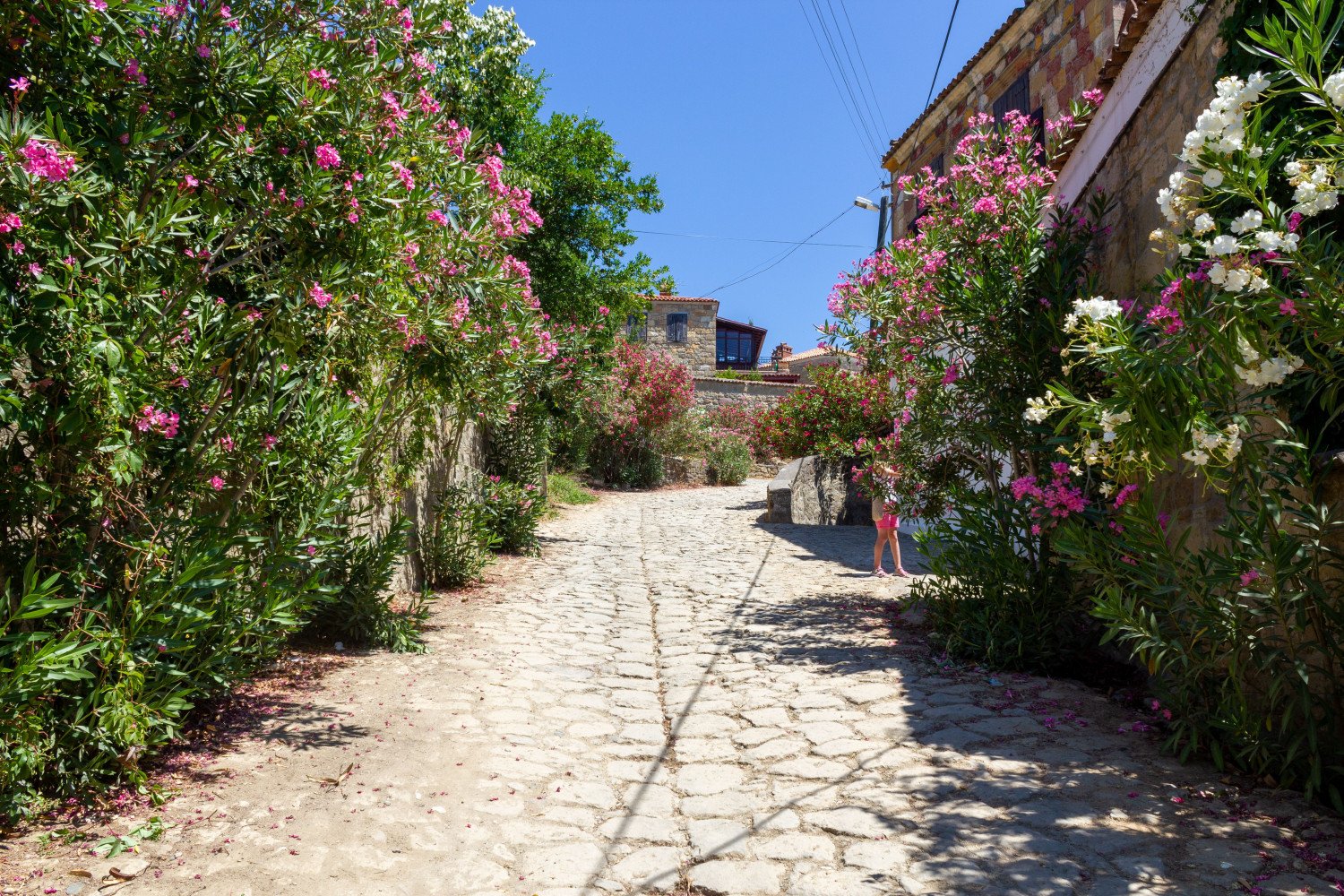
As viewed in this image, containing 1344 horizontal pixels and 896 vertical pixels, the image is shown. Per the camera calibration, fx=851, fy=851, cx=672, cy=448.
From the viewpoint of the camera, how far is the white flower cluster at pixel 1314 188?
2646mm

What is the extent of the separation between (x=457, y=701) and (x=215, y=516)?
74.2 inches

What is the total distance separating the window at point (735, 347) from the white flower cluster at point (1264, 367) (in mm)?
43210

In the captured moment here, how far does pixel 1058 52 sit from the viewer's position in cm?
1091

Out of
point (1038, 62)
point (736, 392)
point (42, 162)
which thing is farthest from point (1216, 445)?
point (736, 392)

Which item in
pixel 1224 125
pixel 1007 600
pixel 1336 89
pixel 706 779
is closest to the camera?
pixel 1336 89

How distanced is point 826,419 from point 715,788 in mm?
11247

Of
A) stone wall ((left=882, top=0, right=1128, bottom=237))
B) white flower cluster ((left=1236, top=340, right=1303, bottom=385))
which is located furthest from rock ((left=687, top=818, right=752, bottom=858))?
stone wall ((left=882, top=0, right=1128, bottom=237))

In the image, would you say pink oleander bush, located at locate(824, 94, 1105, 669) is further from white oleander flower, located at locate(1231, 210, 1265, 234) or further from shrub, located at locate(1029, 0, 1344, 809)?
white oleander flower, located at locate(1231, 210, 1265, 234)

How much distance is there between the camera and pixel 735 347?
46312 mm

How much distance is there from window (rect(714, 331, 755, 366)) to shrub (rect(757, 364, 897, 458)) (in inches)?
1200

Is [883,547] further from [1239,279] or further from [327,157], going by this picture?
[327,157]

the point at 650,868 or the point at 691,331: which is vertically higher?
the point at 691,331

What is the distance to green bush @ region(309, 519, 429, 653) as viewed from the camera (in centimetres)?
570

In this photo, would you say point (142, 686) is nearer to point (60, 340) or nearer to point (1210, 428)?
point (60, 340)
